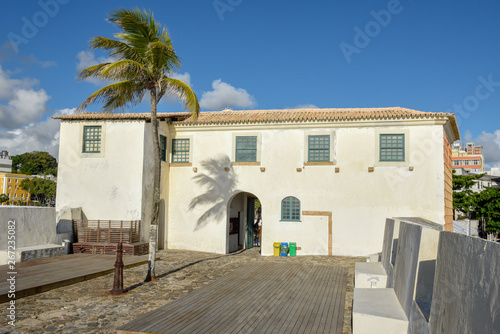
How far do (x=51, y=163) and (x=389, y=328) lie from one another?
9244cm

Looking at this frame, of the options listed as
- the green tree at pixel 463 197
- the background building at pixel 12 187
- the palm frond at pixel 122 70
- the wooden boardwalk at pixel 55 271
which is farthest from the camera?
the background building at pixel 12 187

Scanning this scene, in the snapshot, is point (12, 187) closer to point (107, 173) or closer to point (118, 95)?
point (107, 173)

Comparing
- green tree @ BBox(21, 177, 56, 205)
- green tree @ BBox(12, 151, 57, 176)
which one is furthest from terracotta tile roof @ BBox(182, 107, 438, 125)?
green tree @ BBox(12, 151, 57, 176)

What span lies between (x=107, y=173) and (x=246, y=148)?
20.7ft

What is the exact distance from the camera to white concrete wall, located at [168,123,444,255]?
659 inches

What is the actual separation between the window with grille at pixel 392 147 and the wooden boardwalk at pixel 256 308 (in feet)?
22.7

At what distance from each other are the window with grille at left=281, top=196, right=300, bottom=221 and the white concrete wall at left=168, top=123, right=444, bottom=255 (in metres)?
0.20

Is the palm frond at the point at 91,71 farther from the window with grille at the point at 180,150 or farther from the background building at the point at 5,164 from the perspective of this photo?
the background building at the point at 5,164

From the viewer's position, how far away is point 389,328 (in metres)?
5.33

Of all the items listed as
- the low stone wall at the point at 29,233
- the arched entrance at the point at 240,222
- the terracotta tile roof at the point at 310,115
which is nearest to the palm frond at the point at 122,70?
the terracotta tile roof at the point at 310,115

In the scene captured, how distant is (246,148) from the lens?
1869 cm

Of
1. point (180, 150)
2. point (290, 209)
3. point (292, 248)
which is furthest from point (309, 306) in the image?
point (180, 150)

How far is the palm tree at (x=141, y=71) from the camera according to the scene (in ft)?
35.8

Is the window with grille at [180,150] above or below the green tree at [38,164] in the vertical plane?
below
